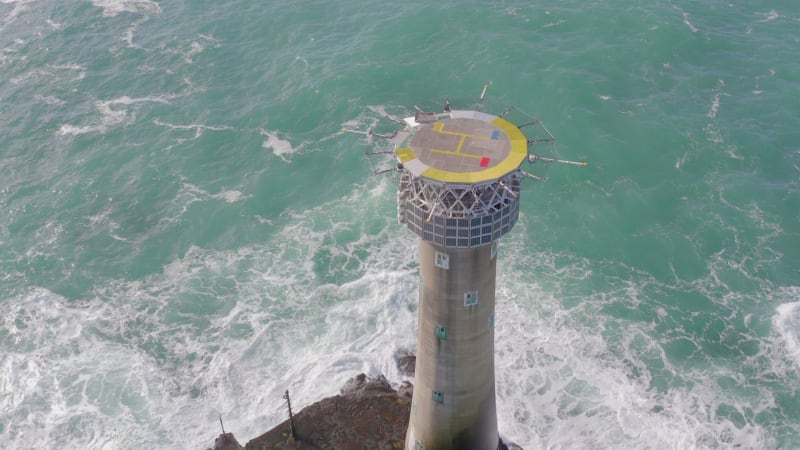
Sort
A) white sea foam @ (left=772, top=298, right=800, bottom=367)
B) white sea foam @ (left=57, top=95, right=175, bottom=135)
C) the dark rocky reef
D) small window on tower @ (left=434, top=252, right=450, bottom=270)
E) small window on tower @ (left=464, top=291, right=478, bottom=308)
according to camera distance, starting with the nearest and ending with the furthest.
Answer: small window on tower @ (left=434, top=252, right=450, bottom=270) < small window on tower @ (left=464, top=291, right=478, bottom=308) < the dark rocky reef < white sea foam @ (left=772, top=298, right=800, bottom=367) < white sea foam @ (left=57, top=95, right=175, bottom=135)

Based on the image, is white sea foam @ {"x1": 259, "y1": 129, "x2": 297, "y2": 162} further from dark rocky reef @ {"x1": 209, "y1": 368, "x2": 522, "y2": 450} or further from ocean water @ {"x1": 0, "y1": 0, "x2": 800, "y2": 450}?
dark rocky reef @ {"x1": 209, "y1": 368, "x2": 522, "y2": 450}

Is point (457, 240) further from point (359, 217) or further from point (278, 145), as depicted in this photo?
point (278, 145)

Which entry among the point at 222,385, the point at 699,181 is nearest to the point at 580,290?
the point at 699,181

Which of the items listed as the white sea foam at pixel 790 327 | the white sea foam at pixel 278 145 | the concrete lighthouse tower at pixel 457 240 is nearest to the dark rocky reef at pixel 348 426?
the concrete lighthouse tower at pixel 457 240

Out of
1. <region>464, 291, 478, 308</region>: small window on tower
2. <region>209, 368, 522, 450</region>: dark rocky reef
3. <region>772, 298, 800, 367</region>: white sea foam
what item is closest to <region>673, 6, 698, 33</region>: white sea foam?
<region>772, 298, 800, 367</region>: white sea foam

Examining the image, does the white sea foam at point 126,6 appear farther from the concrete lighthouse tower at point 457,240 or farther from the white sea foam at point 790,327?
the white sea foam at point 790,327
